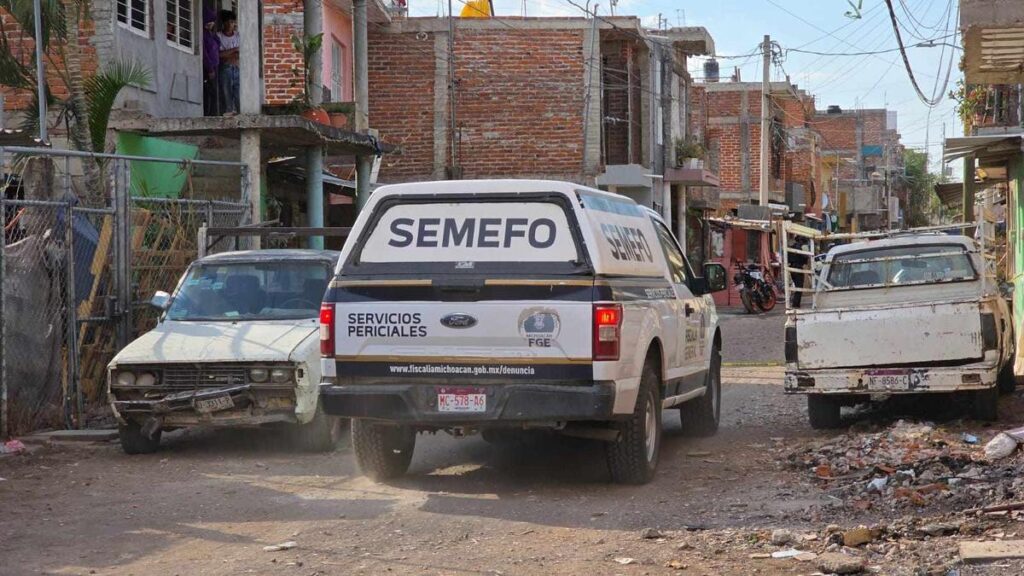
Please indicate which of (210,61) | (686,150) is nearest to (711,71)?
(686,150)

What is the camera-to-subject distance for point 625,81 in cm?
3127

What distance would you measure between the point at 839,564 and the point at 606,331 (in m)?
2.36

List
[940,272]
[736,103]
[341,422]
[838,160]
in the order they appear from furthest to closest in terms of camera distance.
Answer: [838,160], [736,103], [940,272], [341,422]

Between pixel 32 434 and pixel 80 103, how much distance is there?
16.8 feet

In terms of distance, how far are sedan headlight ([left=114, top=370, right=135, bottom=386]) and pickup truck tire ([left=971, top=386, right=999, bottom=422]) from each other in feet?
24.0

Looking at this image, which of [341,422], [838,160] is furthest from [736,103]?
[341,422]

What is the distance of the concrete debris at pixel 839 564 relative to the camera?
20.5 feet

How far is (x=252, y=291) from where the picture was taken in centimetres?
1135

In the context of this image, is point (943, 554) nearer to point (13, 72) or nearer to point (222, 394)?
point (222, 394)

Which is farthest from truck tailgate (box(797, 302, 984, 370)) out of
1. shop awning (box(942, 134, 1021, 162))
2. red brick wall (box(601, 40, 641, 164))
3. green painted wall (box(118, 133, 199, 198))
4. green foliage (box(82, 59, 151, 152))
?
red brick wall (box(601, 40, 641, 164))

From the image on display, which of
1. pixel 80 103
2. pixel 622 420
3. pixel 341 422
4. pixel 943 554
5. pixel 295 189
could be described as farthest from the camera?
pixel 295 189

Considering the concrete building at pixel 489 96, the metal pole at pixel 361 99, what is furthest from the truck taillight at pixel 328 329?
the concrete building at pixel 489 96

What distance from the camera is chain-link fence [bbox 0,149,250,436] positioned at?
11250 mm

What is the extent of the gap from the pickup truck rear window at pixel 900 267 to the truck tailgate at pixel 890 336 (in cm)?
147
